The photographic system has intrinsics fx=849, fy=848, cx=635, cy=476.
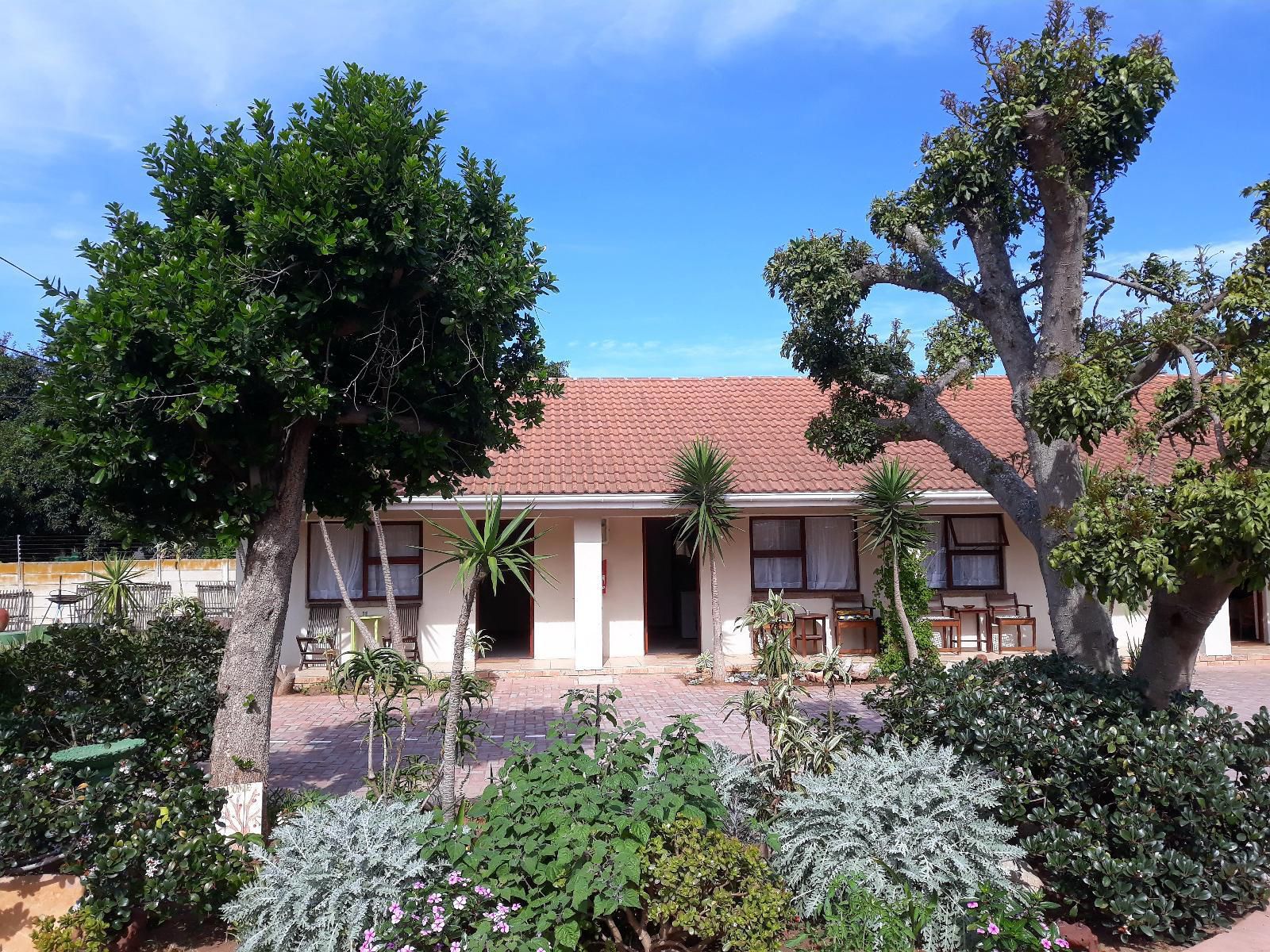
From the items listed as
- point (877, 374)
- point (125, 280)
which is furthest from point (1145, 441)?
point (125, 280)

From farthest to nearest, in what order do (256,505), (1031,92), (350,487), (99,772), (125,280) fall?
(350,487)
(1031,92)
(256,505)
(125,280)
(99,772)

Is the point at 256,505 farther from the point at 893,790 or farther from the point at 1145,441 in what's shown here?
the point at 1145,441

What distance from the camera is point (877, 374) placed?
7312 millimetres

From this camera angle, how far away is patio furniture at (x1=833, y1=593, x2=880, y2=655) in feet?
44.9

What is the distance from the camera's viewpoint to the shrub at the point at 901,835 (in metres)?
4.19

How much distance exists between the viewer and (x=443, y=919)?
3.78m

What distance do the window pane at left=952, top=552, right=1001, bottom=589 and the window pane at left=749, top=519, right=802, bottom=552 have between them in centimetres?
275

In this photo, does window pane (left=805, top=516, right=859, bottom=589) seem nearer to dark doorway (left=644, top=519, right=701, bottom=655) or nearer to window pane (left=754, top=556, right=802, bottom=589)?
window pane (left=754, top=556, right=802, bottom=589)

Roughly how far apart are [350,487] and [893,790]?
4.65 m

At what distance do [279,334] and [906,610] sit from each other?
9.99 m

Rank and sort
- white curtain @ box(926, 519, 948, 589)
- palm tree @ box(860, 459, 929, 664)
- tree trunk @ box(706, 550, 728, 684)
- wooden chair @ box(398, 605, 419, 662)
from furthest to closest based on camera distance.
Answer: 1. white curtain @ box(926, 519, 948, 589)
2. wooden chair @ box(398, 605, 419, 662)
3. tree trunk @ box(706, 550, 728, 684)
4. palm tree @ box(860, 459, 929, 664)

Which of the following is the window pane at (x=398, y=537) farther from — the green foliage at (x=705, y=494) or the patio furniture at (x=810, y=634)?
the patio furniture at (x=810, y=634)

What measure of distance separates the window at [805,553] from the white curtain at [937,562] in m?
1.26

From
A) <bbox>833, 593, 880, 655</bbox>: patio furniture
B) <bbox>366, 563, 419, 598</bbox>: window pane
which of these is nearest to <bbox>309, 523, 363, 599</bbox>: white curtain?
<bbox>366, 563, 419, 598</bbox>: window pane
